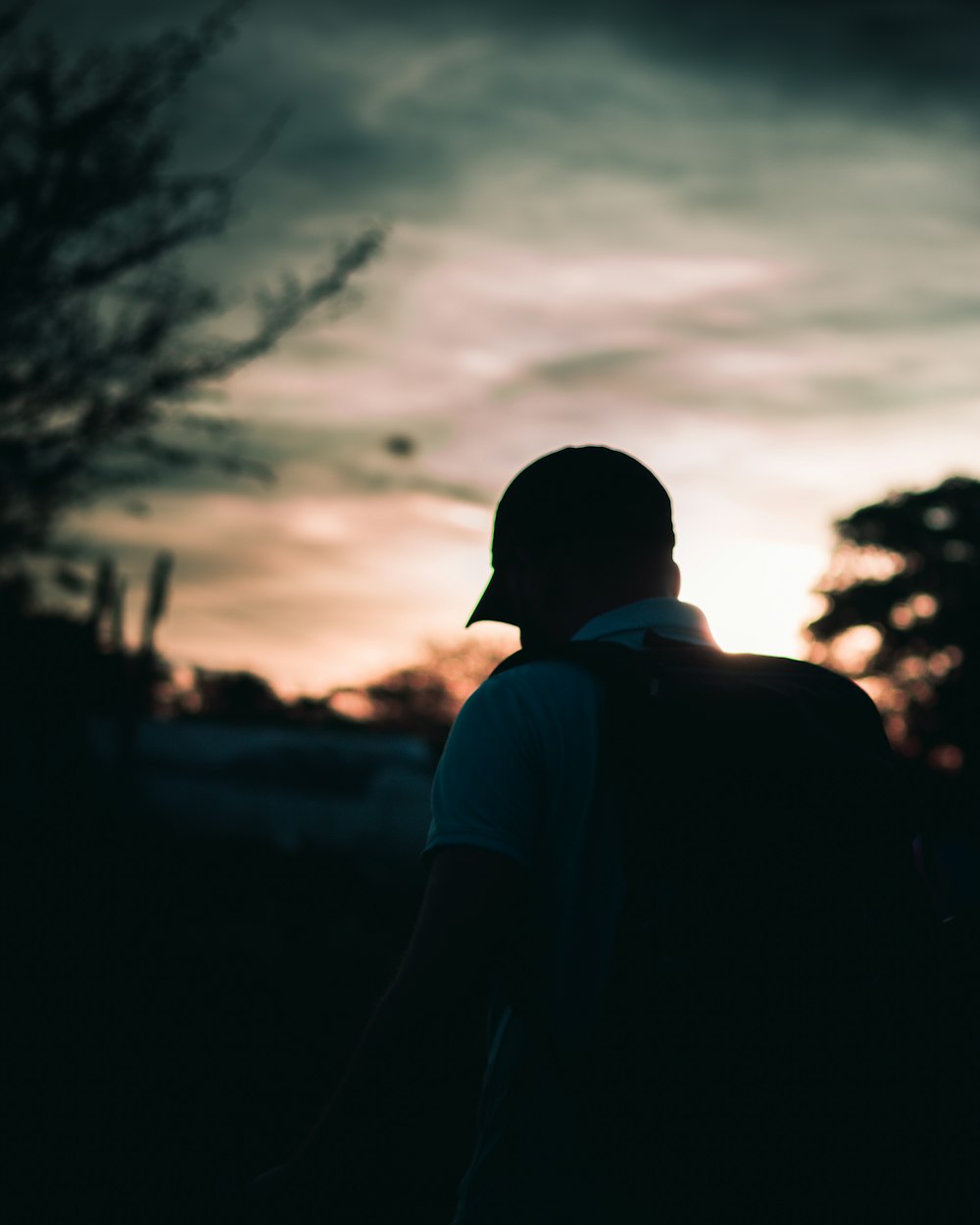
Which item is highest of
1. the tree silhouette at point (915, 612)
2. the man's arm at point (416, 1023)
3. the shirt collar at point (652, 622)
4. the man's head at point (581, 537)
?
the tree silhouette at point (915, 612)

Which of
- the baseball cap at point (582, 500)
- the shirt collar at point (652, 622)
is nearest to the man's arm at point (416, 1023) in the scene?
the shirt collar at point (652, 622)

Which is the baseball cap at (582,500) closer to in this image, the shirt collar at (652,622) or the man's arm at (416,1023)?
the shirt collar at (652,622)

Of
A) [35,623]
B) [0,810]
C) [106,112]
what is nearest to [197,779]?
[0,810]

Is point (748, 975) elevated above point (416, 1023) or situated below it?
above

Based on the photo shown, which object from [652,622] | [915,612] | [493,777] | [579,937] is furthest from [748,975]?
[915,612]

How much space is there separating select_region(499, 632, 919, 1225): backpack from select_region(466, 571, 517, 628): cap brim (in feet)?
1.04

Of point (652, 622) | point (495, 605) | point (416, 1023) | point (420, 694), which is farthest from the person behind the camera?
point (420, 694)

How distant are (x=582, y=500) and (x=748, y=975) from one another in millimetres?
717

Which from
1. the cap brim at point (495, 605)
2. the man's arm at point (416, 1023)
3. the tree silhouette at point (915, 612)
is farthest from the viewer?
the tree silhouette at point (915, 612)

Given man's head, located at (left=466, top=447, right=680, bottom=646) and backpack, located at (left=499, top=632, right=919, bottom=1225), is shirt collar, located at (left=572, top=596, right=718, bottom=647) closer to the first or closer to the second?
man's head, located at (left=466, top=447, right=680, bottom=646)

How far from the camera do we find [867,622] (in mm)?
39625

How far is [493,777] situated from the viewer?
5.13ft

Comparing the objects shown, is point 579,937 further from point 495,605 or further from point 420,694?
point 420,694

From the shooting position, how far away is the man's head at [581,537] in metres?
1.72
